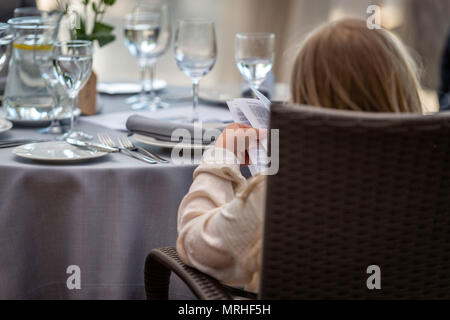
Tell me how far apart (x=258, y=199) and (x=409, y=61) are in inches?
11.1

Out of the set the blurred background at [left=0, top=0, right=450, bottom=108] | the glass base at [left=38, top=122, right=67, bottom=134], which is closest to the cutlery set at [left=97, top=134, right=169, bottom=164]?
the glass base at [left=38, top=122, right=67, bottom=134]

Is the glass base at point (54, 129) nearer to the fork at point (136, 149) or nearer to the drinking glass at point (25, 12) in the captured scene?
the fork at point (136, 149)

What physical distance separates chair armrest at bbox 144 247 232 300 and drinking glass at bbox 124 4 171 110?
0.70 meters

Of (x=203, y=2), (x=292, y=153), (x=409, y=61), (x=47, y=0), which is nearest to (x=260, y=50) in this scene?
(x=409, y=61)

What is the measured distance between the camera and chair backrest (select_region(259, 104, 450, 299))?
76 centimetres

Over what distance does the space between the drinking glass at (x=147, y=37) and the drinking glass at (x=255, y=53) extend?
0.99 feet

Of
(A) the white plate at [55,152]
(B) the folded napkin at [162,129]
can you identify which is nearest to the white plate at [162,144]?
(B) the folded napkin at [162,129]

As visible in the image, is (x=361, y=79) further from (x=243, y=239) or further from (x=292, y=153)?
(x=243, y=239)

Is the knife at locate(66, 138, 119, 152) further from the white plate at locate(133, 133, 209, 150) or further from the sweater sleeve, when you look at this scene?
the sweater sleeve

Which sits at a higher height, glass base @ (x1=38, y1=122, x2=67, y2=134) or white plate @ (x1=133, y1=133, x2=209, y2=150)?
glass base @ (x1=38, y1=122, x2=67, y2=134)

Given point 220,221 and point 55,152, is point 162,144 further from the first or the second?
point 220,221

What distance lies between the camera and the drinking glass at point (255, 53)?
5.23 feet

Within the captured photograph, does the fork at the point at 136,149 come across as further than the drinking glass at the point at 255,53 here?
No
